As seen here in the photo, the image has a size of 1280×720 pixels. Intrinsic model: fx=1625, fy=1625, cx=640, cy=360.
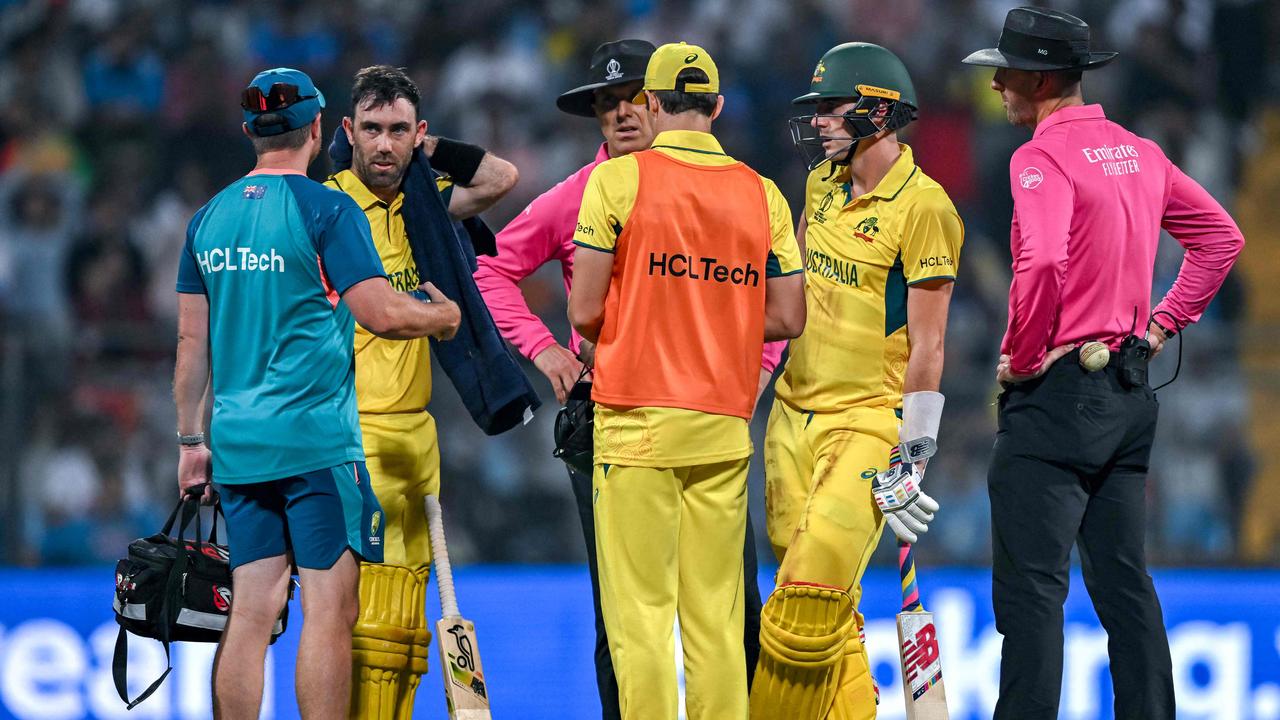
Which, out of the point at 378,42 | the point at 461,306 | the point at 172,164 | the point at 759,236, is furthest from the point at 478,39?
the point at 759,236

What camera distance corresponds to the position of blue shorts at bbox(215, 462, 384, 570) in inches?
189

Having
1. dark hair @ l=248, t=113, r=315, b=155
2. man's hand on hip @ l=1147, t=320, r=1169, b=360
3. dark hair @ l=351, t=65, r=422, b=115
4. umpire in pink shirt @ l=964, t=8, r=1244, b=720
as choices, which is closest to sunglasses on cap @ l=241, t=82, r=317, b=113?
dark hair @ l=248, t=113, r=315, b=155

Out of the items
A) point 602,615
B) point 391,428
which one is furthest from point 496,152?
point 602,615

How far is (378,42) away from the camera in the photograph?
12000 millimetres

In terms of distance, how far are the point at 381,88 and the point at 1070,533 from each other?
8.69 ft

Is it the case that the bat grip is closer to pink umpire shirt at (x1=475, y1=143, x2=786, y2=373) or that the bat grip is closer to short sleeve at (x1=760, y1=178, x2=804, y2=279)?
pink umpire shirt at (x1=475, y1=143, x2=786, y2=373)

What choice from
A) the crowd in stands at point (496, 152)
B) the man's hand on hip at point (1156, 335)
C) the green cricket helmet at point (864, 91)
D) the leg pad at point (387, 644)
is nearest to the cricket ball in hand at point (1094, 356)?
the man's hand on hip at point (1156, 335)

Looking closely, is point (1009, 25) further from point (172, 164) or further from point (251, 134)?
point (172, 164)

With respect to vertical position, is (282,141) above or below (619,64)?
below

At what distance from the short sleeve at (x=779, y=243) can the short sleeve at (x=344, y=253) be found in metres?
1.18

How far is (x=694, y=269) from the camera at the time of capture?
15.7 feet

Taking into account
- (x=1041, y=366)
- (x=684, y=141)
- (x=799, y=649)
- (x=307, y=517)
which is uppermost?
(x=684, y=141)

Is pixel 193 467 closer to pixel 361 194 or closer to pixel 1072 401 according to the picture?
pixel 361 194

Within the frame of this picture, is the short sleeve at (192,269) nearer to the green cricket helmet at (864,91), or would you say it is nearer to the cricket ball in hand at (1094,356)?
the green cricket helmet at (864,91)
